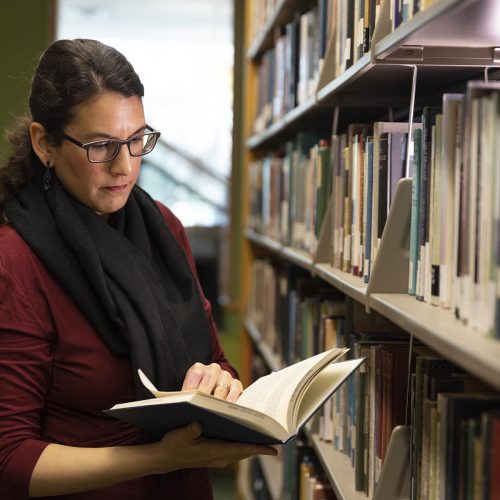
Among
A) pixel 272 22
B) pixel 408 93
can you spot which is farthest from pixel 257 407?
pixel 272 22

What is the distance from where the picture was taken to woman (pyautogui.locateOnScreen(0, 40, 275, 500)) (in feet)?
4.50

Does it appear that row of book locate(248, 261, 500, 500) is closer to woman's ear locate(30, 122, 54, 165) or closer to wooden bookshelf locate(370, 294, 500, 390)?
wooden bookshelf locate(370, 294, 500, 390)

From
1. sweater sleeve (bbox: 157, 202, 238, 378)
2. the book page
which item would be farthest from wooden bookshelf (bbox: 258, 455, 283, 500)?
the book page

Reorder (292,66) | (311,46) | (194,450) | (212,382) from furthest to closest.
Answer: (292,66)
(311,46)
(212,382)
(194,450)

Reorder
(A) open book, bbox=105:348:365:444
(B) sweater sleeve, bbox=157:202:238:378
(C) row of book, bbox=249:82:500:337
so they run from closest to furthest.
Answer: (C) row of book, bbox=249:82:500:337 < (A) open book, bbox=105:348:365:444 < (B) sweater sleeve, bbox=157:202:238:378

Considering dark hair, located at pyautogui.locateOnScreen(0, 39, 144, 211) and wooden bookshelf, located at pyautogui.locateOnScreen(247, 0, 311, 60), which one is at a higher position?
wooden bookshelf, located at pyautogui.locateOnScreen(247, 0, 311, 60)

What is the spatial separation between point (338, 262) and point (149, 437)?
585 mm

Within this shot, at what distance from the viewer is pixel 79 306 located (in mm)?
1496

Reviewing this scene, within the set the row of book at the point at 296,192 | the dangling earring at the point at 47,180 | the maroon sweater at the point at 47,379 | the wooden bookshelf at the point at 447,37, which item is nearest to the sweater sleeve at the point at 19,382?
the maroon sweater at the point at 47,379

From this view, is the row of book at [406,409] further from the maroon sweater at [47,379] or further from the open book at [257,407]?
the maroon sweater at [47,379]

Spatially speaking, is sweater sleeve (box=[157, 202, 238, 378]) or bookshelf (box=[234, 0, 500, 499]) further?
sweater sleeve (box=[157, 202, 238, 378])

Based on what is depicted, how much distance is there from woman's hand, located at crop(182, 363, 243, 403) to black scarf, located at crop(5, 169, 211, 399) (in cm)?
7

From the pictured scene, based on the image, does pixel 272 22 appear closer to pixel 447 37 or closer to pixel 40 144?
pixel 40 144

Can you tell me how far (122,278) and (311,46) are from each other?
115cm
